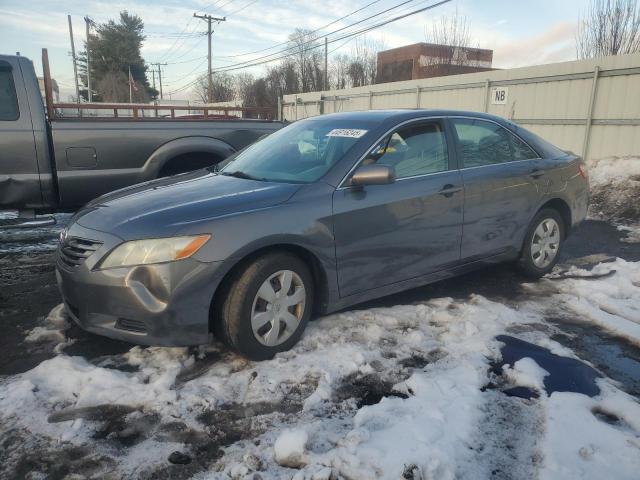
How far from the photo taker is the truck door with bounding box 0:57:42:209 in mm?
5102

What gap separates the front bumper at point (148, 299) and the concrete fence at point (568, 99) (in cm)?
973

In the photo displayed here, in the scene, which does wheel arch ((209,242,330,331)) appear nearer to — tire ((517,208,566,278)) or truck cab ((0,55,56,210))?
tire ((517,208,566,278))

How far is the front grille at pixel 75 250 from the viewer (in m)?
3.07

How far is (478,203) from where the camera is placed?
4230mm

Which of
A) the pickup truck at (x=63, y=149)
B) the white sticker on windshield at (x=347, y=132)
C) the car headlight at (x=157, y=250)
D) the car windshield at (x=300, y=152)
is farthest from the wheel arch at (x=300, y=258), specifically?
the pickup truck at (x=63, y=149)

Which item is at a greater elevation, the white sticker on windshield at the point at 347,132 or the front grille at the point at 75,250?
the white sticker on windshield at the point at 347,132

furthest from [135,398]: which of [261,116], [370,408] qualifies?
[261,116]

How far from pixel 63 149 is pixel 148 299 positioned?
3.17m

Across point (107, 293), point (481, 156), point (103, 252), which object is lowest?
point (107, 293)

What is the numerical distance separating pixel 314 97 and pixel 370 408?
20.6 m

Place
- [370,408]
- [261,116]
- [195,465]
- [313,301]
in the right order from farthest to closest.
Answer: [261,116], [313,301], [370,408], [195,465]

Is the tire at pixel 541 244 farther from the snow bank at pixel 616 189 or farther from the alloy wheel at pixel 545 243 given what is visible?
the snow bank at pixel 616 189

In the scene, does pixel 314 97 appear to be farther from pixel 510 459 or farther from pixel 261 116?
pixel 510 459

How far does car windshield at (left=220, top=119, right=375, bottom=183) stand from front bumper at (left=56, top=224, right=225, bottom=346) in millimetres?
1086
